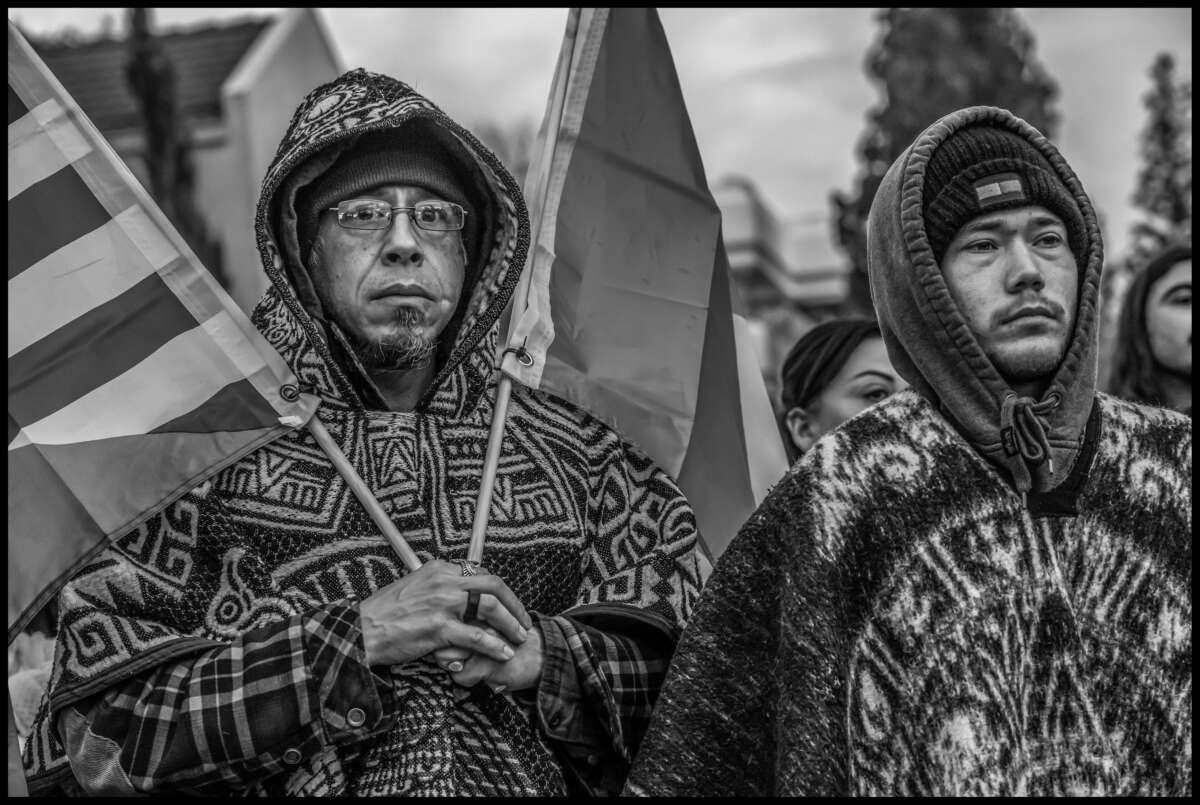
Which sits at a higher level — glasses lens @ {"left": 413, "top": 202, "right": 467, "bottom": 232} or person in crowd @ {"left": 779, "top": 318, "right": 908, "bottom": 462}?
person in crowd @ {"left": 779, "top": 318, "right": 908, "bottom": 462}

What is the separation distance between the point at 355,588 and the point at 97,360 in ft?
2.75

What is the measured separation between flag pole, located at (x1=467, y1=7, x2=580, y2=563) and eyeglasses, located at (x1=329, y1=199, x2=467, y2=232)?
383mm

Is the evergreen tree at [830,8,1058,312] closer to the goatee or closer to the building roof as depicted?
the building roof

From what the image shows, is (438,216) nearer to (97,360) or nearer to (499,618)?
(97,360)

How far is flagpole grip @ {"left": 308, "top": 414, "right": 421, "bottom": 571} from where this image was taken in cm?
358

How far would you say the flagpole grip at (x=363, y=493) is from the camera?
141 inches

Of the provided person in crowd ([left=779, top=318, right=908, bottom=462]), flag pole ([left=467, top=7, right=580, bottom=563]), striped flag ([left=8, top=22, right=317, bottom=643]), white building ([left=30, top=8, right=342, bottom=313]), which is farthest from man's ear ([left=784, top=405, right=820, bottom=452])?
white building ([left=30, top=8, right=342, bottom=313])

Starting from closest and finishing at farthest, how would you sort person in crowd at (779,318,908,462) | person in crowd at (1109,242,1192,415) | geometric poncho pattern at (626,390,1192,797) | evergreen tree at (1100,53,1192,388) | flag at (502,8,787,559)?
geometric poncho pattern at (626,390,1192,797)
flag at (502,8,787,559)
person in crowd at (779,318,908,462)
person in crowd at (1109,242,1192,415)
evergreen tree at (1100,53,1192,388)

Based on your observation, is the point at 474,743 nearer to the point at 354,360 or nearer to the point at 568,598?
the point at 568,598

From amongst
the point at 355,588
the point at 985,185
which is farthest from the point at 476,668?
the point at 985,185

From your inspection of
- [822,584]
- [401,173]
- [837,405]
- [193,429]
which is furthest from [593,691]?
[837,405]

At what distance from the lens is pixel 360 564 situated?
11.8 ft

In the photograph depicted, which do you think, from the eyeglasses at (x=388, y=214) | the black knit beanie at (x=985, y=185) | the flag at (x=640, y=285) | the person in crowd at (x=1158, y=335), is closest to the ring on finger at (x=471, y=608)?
the flag at (x=640, y=285)

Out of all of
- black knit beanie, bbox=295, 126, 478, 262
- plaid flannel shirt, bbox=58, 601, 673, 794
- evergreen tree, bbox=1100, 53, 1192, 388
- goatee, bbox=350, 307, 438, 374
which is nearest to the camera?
plaid flannel shirt, bbox=58, 601, 673, 794
